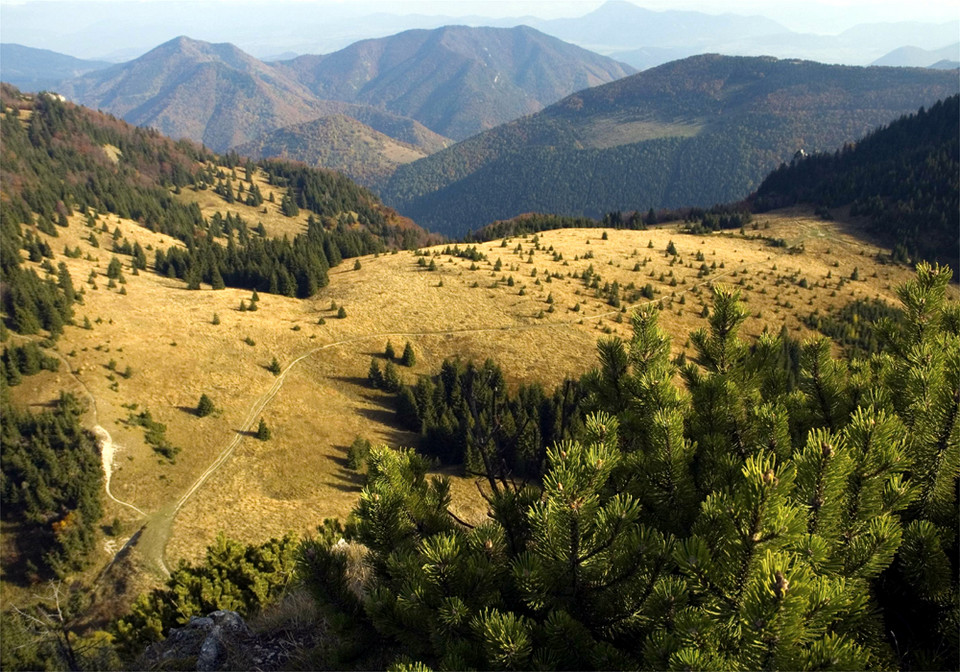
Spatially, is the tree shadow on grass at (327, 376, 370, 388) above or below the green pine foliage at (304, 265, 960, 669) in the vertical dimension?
below

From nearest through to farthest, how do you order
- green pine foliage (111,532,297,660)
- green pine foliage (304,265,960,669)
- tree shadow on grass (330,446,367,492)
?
green pine foliage (304,265,960,669)
green pine foliage (111,532,297,660)
tree shadow on grass (330,446,367,492)

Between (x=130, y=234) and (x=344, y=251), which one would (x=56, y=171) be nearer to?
(x=130, y=234)

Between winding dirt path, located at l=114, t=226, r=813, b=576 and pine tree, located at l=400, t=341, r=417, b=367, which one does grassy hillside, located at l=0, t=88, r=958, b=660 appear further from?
pine tree, located at l=400, t=341, r=417, b=367

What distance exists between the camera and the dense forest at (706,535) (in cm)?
309

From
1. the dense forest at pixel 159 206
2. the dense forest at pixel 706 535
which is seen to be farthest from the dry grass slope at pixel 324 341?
the dense forest at pixel 706 535

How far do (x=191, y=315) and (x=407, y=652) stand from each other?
2361 inches

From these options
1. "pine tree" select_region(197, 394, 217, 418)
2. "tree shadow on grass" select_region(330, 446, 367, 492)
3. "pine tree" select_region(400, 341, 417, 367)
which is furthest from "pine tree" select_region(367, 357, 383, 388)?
"pine tree" select_region(197, 394, 217, 418)

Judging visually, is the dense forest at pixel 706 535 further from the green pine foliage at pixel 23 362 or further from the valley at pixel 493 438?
the green pine foliage at pixel 23 362

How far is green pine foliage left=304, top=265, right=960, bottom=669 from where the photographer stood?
3.05 metres

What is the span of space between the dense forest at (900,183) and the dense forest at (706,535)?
98.2 m

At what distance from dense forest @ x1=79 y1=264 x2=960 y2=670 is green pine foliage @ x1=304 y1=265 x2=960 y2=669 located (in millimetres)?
16

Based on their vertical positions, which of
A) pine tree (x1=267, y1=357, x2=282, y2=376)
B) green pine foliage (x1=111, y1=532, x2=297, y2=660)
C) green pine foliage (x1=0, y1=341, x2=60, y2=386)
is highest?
green pine foliage (x1=111, y1=532, x2=297, y2=660)

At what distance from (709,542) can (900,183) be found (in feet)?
458

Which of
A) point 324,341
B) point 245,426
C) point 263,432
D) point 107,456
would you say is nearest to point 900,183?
point 324,341
